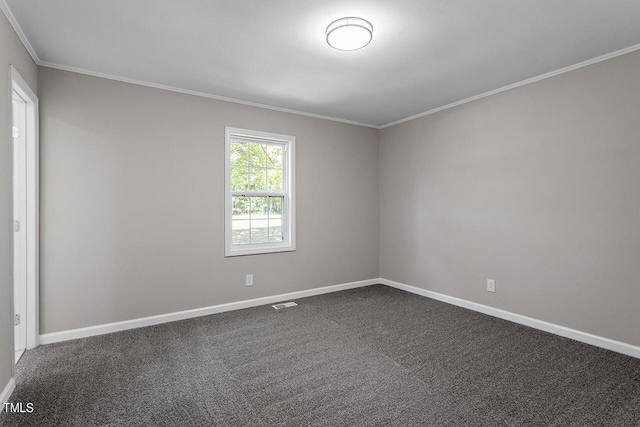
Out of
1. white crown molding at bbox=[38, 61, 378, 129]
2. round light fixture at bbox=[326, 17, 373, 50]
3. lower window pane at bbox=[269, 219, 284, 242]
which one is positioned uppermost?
white crown molding at bbox=[38, 61, 378, 129]

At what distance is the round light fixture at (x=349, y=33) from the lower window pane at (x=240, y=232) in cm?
233

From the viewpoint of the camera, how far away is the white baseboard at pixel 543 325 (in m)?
2.69

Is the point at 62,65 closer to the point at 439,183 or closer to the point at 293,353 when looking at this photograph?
the point at 293,353

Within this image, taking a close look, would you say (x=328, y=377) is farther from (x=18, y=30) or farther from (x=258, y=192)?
(x=18, y=30)

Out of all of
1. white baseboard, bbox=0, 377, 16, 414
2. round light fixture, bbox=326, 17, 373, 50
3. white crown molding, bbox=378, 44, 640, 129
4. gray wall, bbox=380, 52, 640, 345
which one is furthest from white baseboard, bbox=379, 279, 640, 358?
white baseboard, bbox=0, 377, 16, 414

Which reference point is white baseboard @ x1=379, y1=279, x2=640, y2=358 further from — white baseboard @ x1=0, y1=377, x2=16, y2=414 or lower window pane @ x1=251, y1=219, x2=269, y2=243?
white baseboard @ x1=0, y1=377, x2=16, y2=414

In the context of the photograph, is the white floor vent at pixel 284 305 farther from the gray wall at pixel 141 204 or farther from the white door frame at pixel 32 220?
the white door frame at pixel 32 220

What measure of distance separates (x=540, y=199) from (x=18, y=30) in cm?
449

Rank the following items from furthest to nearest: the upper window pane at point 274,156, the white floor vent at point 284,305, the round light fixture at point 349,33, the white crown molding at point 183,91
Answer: the upper window pane at point 274,156 → the white floor vent at point 284,305 → the white crown molding at point 183,91 → the round light fixture at point 349,33

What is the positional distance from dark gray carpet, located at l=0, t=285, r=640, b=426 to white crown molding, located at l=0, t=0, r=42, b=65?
2415 millimetres

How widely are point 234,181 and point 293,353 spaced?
2119 millimetres

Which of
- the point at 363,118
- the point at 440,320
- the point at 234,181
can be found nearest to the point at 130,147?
the point at 234,181

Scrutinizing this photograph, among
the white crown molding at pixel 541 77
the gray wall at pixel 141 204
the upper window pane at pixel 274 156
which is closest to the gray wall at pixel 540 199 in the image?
the white crown molding at pixel 541 77

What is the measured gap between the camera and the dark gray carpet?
1904mm
